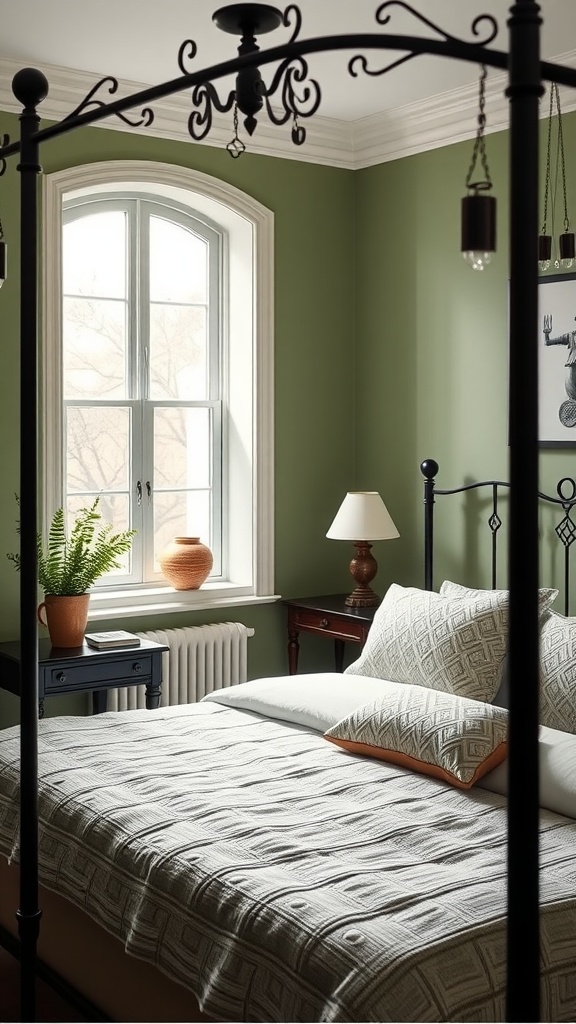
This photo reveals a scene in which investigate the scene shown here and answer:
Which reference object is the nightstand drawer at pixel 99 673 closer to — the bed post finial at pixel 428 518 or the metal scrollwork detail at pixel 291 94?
the bed post finial at pixel 428 518

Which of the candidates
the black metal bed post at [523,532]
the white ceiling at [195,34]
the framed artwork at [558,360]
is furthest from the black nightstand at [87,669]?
the black metal bed post at [523,532]

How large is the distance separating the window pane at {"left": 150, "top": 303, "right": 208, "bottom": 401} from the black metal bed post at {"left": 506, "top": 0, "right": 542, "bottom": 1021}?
3775mm

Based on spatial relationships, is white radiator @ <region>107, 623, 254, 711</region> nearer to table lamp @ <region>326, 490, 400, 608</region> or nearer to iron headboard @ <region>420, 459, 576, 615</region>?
table lamp @ <region>326, 490, 400, 608</region>

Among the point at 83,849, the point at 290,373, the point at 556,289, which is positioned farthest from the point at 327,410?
the point at 83,849

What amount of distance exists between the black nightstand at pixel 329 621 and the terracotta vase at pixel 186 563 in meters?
0.45

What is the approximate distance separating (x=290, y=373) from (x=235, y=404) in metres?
0.29

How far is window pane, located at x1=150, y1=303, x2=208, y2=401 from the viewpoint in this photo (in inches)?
200

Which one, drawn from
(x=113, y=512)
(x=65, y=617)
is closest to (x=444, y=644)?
(x=65, y=617)

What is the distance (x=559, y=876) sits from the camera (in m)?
2.49

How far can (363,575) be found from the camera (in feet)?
16.3

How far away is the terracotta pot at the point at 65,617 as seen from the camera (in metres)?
4.25

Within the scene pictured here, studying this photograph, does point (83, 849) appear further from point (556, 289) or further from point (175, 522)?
point (556, 289)

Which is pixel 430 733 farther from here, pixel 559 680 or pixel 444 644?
pixel 444 644

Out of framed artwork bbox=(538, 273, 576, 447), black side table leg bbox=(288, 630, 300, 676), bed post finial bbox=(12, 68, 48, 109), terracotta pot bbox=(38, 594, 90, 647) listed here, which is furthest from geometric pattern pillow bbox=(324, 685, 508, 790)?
bed post finial bbox=(12, 68, 48, 109)
